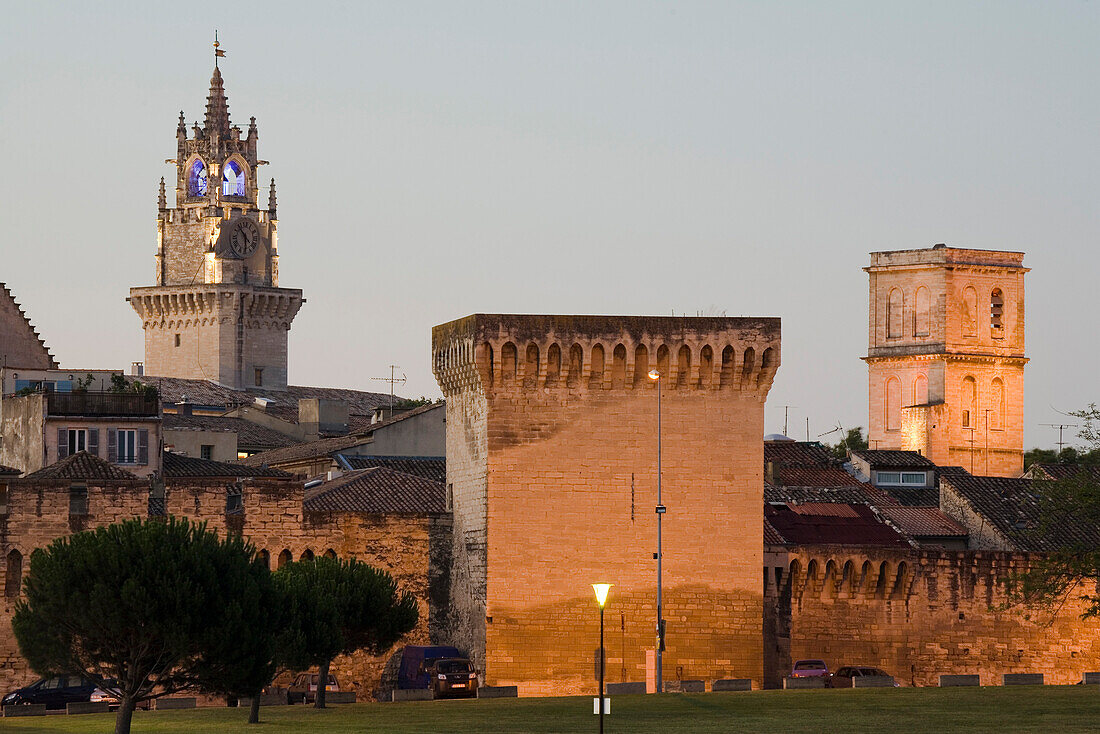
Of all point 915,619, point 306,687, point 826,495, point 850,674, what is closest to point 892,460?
point 826,495

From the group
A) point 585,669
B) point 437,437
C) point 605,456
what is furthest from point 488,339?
point 437,437

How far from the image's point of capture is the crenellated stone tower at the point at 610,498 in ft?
210

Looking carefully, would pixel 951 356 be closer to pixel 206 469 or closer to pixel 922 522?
pixel 922 522

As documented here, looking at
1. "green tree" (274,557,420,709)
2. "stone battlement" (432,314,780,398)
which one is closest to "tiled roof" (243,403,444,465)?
"green tree" (274,557,420,709)

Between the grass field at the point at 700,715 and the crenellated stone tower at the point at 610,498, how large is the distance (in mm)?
4102

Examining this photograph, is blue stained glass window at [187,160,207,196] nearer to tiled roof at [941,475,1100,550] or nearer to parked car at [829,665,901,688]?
tiled roof at [941,475,1100,550]

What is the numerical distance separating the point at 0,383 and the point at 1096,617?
43.4 m

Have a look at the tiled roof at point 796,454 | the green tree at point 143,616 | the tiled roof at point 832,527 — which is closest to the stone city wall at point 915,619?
the tiled roof at point 832,527

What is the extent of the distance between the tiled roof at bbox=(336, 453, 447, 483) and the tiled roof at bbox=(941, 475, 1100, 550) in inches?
642

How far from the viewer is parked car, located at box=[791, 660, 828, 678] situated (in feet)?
223

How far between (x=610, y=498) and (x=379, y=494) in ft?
43.6

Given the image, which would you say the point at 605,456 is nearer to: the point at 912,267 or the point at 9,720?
the point at 9,720

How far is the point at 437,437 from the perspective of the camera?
97625 mm

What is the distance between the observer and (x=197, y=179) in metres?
162
